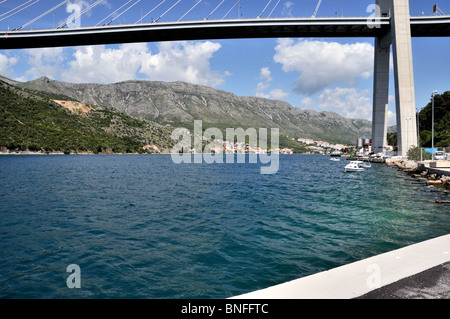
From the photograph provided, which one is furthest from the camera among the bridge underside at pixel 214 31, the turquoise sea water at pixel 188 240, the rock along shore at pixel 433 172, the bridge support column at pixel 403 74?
the bridge underside at pixel 214 31

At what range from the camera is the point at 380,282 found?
3795mm

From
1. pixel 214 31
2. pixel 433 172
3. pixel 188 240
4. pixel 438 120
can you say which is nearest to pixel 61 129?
pixel 214 31

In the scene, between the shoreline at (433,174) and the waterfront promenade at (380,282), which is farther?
the shoreline at (433,174)

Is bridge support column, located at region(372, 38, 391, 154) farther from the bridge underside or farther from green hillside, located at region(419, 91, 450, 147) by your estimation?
green hillside, located at region(419, 91, 450, 147)

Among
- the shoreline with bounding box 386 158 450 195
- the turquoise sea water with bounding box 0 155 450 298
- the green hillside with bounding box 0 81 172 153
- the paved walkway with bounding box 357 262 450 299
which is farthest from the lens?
the green hillside with bounding box 0 81 172 153

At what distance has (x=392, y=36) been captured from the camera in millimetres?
44031

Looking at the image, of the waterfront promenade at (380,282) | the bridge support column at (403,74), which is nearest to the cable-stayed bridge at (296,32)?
the bridge support column at (403,74)

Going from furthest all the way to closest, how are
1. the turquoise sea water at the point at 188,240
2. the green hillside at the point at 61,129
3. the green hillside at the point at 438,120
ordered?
the green hillside at the point at 61,129
the green hillside at the point at 438,120
the turquoise sea water at the point at 188,240

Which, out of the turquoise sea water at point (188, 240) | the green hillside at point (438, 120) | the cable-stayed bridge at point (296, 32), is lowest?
the turquoise sea water at point (188, 240)

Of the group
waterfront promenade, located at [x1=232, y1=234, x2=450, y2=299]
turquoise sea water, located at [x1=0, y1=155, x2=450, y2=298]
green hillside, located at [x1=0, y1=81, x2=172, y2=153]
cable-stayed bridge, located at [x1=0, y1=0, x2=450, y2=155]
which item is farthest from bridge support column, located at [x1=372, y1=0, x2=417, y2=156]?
green hillside, located at [x1=0, y1=81, x2=172, y2=153]

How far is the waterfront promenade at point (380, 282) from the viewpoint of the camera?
138 inches

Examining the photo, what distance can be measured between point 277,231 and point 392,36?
46733 mm

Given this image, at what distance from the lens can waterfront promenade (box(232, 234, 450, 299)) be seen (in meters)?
3.49

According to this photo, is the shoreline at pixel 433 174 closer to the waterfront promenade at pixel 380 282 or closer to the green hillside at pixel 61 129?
the waterfront promenade at pixel 380 282
